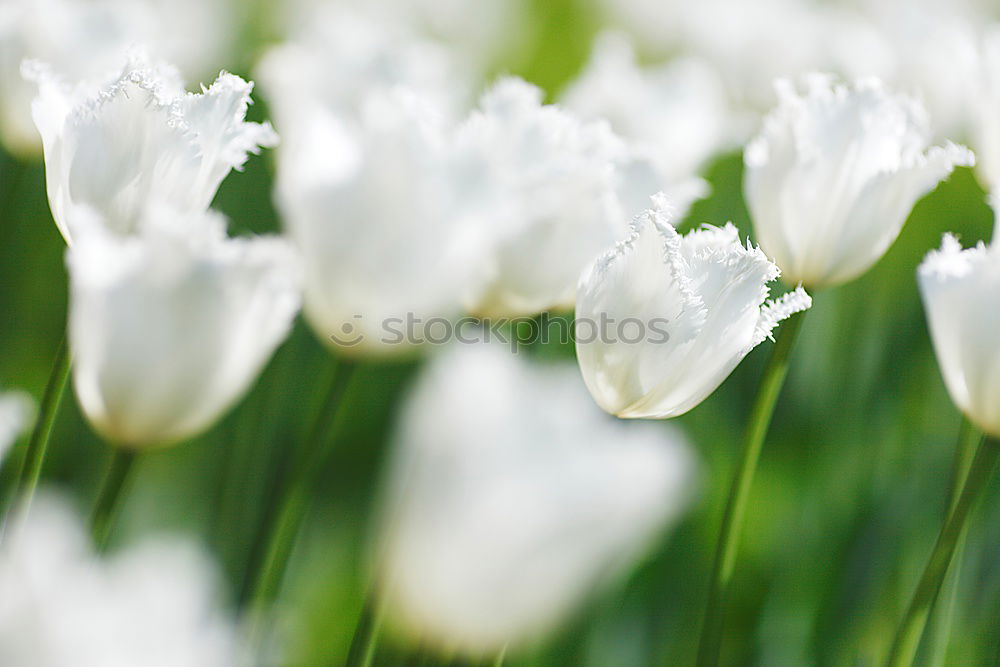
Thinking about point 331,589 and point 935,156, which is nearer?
point 935,156

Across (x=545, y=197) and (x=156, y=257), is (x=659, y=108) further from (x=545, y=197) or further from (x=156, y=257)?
(x=156, y=257)

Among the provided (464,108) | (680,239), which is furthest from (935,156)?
(464,108)

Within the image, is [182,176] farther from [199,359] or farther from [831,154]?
[831,154]

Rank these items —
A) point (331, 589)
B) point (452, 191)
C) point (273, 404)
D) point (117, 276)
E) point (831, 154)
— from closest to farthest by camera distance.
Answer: point (117, 276), point (452, 191), point (831, 154), point (331, 589), point (273, 404)

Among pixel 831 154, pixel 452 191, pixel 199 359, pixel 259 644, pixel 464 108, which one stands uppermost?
pixel 464 108

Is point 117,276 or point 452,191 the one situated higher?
point 452,191

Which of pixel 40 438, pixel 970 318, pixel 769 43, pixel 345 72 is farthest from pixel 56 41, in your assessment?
pixel 769 43

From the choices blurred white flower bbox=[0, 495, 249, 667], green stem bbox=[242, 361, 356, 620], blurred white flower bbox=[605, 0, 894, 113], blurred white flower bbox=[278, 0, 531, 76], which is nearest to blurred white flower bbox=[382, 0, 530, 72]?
blurred white flower bbox=[278, 0, 531, 76]
